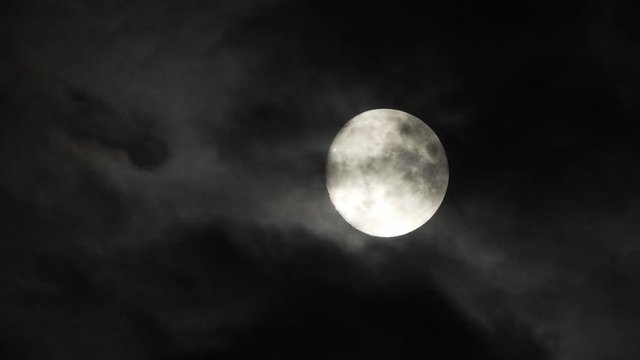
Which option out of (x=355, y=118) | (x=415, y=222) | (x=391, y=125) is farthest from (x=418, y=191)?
(x=355, y=118)

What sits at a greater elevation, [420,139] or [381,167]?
[420,139]

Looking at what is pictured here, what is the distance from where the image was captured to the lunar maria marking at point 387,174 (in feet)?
59.5

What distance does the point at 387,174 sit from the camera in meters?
18.0

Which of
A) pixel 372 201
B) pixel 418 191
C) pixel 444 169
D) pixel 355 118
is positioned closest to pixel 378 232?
pixel 372 201

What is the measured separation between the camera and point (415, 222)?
19062mm

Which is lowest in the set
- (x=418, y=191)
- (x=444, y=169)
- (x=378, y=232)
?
(x=378, y=232)

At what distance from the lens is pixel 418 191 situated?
18.2 meters

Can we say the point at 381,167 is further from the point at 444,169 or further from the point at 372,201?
the point at 444,169

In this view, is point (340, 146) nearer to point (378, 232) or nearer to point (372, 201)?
point (372, 201)

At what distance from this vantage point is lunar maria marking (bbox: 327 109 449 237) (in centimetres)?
1814

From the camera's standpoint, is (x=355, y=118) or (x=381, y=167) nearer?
(x=381, y=167)

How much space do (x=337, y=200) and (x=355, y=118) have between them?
4.64 m

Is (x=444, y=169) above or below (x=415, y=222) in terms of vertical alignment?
above

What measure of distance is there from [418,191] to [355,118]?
5.25 m
